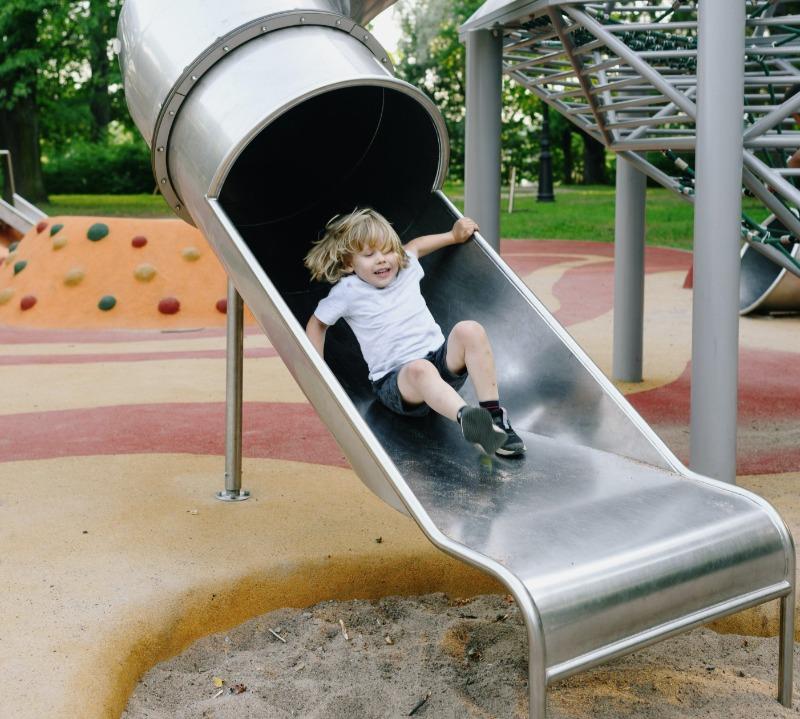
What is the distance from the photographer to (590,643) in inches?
92.8

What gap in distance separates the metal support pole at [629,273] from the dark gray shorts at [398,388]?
2.74 meters

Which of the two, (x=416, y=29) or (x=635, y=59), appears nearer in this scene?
(x=635, y=59)

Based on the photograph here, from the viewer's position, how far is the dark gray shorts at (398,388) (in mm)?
3775

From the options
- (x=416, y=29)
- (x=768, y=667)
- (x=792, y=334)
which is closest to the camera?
(x=768, y=667)

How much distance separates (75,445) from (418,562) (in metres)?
2.26

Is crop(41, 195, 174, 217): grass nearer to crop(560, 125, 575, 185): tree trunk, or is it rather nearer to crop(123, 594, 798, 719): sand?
crop(560, 125, 575, 185): tree trunk

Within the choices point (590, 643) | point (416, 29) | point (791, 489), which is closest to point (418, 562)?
point (590, 643)

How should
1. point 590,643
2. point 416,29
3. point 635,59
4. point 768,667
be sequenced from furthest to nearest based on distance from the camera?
point 416,29
point 635,59
point 768,667
point 590,643

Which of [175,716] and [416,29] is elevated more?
[416,29]

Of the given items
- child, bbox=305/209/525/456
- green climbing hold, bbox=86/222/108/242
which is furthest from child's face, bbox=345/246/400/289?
green climbing hold, bbox=86/222/108/242

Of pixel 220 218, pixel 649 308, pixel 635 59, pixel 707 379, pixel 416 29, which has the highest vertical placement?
pixel 416 29

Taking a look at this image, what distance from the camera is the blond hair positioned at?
3928mm

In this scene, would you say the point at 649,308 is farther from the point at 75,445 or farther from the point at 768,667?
the point at 768,667

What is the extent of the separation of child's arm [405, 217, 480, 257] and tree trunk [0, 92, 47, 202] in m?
22.0
